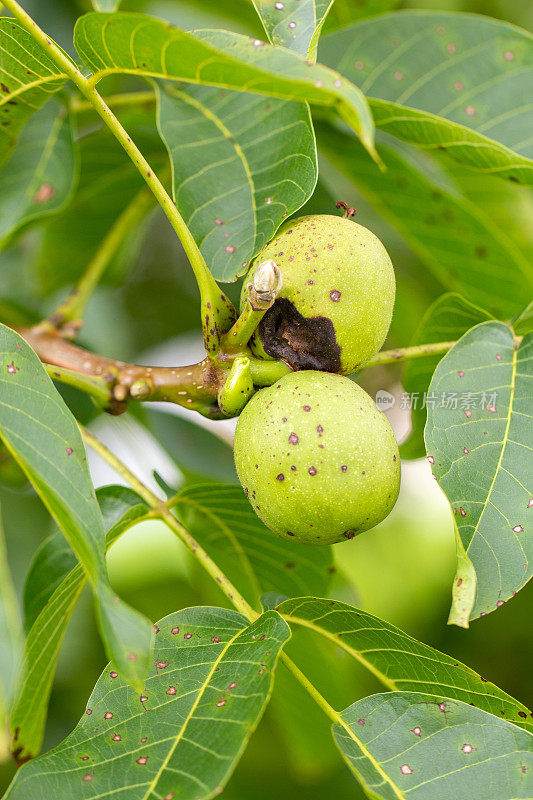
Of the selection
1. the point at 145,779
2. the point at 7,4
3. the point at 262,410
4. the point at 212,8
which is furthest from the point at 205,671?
the point at 212,8

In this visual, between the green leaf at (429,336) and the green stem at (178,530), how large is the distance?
326 millimetres

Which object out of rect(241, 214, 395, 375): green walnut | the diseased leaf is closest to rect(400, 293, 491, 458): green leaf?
rect(241, 214, 395, 375): green walnut

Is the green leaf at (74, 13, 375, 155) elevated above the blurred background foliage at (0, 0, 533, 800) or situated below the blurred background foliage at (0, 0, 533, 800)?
above

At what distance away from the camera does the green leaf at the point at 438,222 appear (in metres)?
1.20

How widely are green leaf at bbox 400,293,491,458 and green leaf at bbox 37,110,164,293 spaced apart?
0.61 metres

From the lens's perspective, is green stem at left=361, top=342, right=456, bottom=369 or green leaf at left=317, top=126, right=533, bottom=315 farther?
green leaf at left=317, top=126, right=533, bottom=315

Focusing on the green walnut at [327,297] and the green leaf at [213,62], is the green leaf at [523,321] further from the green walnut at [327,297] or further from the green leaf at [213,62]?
the green leaf at [213,62]

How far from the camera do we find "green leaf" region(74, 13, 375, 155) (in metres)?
0.57

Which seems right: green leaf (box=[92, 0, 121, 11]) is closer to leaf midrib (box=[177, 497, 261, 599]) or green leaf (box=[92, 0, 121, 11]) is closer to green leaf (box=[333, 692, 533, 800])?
leaf midrib (box=[177, 497, 261, 599])

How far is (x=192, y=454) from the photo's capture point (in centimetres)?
128

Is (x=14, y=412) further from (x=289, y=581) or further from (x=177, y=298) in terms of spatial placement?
(x=177, y=298)

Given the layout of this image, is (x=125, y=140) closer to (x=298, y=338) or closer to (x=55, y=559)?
(x=298, y=338)

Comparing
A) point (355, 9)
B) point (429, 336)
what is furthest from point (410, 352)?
point (355, 9)

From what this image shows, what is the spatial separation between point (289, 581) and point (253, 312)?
1.52 feet
